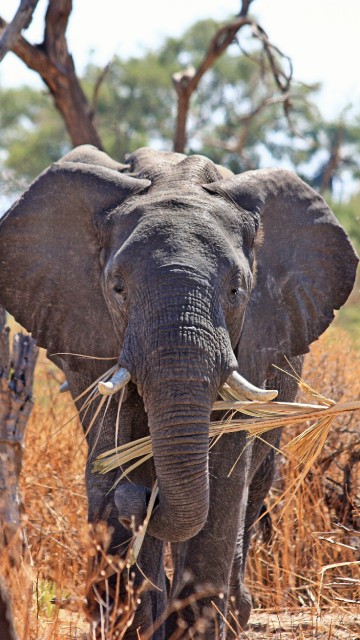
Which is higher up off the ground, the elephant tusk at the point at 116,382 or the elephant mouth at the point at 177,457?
the elephant tusk at the point at 116,382

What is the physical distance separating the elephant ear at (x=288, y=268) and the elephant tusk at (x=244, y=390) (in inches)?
16.1

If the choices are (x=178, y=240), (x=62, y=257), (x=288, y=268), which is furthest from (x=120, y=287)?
(x=288, y=268)

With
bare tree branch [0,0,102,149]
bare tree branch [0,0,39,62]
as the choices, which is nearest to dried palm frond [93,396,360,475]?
bare tree branch [0,0,39,62]

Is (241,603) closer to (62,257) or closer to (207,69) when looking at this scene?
(62,257)

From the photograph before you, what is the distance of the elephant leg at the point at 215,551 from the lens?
174 inches

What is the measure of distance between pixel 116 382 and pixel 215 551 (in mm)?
968

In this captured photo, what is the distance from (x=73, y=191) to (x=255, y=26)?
618 cm

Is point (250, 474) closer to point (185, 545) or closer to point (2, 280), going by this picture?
point (185, 545)

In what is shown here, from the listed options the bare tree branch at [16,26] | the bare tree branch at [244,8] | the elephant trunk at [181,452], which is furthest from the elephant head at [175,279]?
the bare tree branch at [244,8]

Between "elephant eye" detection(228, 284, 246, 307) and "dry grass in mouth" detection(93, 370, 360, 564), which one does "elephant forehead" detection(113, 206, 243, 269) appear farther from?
"dry grass in mouth" detection(93, 370, 360, 564)

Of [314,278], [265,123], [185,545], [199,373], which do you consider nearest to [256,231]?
[314,278]

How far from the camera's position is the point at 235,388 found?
4.03 m

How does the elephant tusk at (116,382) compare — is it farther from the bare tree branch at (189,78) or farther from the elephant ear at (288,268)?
the bare tree branch at (189,78)

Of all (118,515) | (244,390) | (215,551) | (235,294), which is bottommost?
(215,551)
